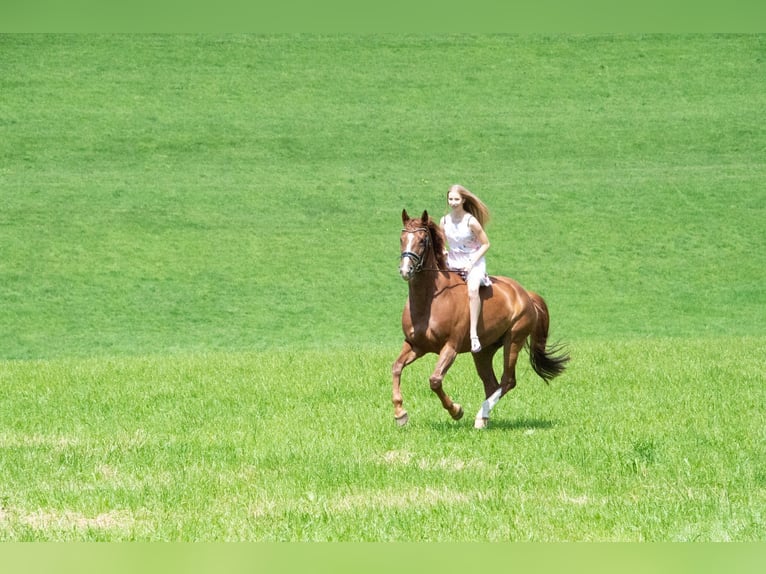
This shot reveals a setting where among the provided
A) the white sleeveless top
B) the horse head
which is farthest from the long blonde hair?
the horse head

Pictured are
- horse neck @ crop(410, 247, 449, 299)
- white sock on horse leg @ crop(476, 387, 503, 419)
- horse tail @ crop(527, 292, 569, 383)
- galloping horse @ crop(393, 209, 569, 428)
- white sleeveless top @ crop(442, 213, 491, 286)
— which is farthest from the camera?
horse tail @ crop(527, 292, 569, 383)

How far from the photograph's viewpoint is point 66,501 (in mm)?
7836

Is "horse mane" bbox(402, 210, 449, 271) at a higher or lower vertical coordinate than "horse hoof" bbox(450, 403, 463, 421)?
higher

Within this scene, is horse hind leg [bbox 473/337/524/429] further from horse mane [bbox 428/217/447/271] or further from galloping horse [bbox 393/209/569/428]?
horse mane [bbox 428/217/447/271]

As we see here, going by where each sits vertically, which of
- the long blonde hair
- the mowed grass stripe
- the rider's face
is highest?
the rider's face

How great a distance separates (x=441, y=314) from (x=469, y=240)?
0.86 m

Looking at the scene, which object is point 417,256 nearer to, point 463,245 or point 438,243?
point 438,243

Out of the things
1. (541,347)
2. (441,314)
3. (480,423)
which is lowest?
(480,423)

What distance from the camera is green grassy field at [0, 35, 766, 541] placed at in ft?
26.5

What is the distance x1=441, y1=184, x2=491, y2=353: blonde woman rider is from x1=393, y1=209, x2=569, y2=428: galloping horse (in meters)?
0.13

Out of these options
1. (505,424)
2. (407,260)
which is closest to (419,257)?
(407,260)

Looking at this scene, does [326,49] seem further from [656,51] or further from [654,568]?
[654,568]

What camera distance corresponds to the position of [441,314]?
35.2 ft

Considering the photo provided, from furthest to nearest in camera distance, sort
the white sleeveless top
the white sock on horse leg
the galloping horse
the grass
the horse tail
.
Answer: the horse tail < the white sock on horse leg < the white sleeveless top < the galloping horse < the grass
